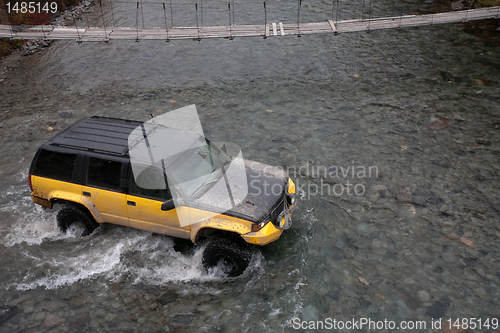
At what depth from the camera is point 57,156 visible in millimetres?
6852

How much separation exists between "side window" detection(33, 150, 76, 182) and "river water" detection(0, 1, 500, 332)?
1.14 m

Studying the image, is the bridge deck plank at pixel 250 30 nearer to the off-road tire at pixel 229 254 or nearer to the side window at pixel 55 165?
the side window at pixel 55 165

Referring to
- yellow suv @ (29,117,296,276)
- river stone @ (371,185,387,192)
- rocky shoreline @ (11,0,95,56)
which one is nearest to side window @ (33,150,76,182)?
yellow suv @ (29,117,296,276)

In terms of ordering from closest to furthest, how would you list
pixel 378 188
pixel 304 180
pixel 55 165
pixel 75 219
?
pixel 55 165 < pixel 75 219 < pixel 378 188 < pixel 304 180

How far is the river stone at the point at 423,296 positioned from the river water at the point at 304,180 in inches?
0.8

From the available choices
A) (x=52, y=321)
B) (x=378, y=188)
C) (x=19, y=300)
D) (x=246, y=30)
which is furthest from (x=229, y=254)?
(x=246, y=30)

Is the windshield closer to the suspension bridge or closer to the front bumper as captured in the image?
the front bumper

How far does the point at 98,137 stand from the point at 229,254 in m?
2.97

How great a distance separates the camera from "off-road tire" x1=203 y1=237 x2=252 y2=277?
6121mm

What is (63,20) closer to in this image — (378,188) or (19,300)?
(19,300)

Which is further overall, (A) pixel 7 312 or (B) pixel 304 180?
(B) pixel 304 180

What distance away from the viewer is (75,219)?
283 inches

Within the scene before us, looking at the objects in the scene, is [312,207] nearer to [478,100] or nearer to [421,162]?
[421,162]

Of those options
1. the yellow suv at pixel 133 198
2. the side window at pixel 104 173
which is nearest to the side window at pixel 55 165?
the yellow suv at pixel 133 198
